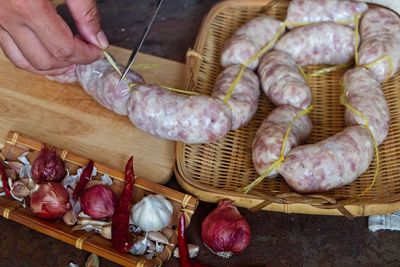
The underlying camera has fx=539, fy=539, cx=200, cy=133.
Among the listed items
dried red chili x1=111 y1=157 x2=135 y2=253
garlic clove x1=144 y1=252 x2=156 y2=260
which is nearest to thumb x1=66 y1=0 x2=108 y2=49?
dried red chili x1=111 y1=157 x2=135 y2=253

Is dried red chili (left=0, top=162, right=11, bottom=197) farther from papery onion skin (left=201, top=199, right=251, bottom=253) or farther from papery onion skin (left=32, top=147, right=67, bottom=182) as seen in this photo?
papery onion skin (left=201, top=199, right=251, bottom=253)

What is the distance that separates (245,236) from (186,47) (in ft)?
3.35

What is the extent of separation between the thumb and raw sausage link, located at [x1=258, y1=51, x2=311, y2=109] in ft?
1.93

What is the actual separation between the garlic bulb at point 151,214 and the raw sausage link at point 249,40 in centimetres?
65

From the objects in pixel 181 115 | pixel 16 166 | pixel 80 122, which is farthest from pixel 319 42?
pixel 16 166

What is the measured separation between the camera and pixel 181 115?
171cm

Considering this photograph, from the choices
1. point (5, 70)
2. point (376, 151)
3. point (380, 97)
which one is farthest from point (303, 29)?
point (5, 70)

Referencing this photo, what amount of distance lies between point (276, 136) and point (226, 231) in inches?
13.5

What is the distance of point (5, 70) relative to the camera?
2119 millimetres

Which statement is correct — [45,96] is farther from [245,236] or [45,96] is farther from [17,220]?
[245,236]

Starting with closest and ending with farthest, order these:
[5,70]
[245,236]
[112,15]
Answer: [245,236] → [5,70] → [112,15]

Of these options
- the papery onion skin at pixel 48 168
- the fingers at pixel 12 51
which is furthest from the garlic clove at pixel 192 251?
the fingers at pixel 12 51

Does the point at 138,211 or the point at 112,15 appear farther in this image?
the point at 112,15

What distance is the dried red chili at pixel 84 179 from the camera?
5.35 ft
